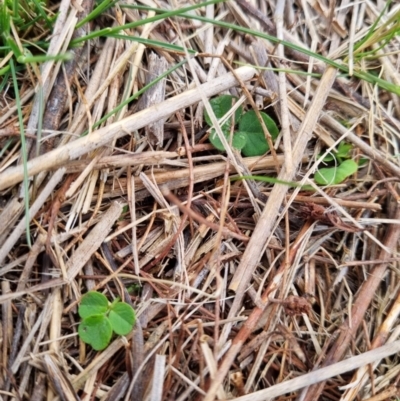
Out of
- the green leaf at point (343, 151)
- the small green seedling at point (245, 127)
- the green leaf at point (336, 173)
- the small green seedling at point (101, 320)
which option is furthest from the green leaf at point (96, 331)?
the green leaf at point (343, 151)

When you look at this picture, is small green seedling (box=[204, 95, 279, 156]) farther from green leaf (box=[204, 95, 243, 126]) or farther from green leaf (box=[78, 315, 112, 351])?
green leaf (box=[78, 315, 112, 351])

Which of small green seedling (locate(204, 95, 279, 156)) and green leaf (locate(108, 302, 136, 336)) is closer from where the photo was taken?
green leaf (locate(108, 302, 136, 336))

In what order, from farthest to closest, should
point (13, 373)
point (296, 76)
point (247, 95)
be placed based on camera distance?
1. point (296, 76)
2. point (247, 95)
3. point (13, 373)

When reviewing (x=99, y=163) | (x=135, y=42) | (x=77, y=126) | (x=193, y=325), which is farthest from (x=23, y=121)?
(x=193, y=325)

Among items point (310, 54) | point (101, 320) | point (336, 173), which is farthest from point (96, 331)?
point (310, 54)

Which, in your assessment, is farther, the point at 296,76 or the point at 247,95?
the point at 296,76

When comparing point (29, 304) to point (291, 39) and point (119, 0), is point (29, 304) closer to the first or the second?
point (119, 0)

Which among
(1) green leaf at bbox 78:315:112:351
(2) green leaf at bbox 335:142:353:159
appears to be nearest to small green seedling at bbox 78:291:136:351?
(1) green leaf at bbox 78:315:112:351
